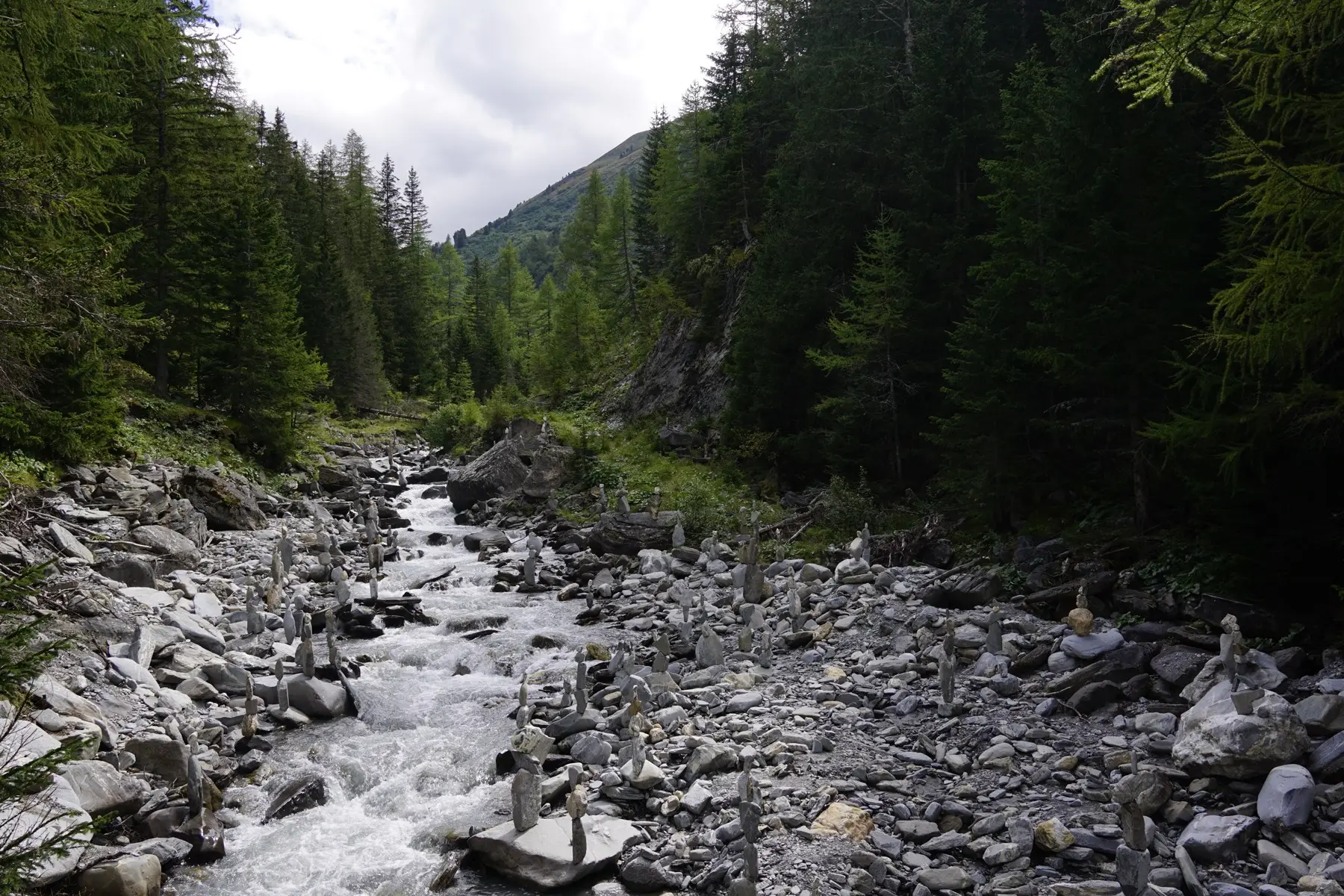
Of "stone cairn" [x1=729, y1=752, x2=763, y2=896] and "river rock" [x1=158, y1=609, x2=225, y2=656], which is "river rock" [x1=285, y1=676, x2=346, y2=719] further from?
"stone cairn" [x1=729, y1=752, x2=763, y2=896]

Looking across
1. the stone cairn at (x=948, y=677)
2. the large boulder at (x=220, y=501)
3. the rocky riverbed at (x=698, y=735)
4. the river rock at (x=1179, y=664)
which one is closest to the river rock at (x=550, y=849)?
the rocky riverbed at (x=698, y=735)

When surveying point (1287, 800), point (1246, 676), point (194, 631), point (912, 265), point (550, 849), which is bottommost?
point (550, 849)

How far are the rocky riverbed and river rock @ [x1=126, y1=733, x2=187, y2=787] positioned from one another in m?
0.04

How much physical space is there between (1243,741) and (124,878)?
9804 millimetres

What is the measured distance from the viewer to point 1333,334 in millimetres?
6742

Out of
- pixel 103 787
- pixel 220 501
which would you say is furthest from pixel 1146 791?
pixel 220 501

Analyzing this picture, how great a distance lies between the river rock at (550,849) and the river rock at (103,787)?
11.6 feet

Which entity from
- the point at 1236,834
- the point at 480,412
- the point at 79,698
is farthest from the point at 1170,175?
the point at 480,412

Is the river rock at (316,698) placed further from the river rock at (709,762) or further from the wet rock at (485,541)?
the wet rock at (485,541)

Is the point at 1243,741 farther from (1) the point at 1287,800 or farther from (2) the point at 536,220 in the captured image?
(2) the point at 536,220

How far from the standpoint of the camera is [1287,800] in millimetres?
6098

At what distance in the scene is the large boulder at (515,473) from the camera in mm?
26188

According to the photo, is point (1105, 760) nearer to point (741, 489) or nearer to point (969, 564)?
point (969, 564)

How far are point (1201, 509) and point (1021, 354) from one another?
13.6 ft
